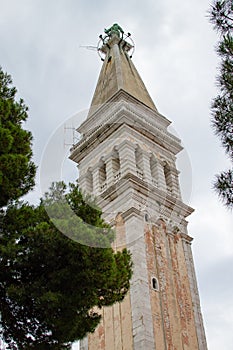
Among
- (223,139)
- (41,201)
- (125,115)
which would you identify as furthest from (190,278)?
(223,139)

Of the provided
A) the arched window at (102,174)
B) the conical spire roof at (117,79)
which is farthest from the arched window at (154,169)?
the conical spire roof at (117,79)

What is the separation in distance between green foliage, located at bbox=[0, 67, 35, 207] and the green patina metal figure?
24426mm

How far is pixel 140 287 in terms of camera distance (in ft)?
64.1

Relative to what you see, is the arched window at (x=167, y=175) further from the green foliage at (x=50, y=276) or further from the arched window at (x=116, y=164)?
the green foliage at (x=50, y=276)

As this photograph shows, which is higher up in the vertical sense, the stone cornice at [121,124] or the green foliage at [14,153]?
the stone cornice at [121,124]

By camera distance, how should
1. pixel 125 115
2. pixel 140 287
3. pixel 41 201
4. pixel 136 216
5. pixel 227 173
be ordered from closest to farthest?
pixel 227 173 → pixel 41 201 → pixel 140 287 → pixel 136 216 → pixel 125 115

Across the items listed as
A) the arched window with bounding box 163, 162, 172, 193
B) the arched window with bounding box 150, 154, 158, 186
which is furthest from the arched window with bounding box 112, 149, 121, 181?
the arched window with bounding box 163, 162, 172, 193

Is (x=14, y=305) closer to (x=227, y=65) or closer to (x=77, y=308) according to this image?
(x=77, y=308)

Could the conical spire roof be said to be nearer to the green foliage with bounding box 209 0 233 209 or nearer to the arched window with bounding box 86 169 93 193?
the arched window with bounding box 86 169 93 193

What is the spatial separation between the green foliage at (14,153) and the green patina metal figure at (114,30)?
24.4 meters

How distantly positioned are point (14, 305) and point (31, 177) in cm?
253

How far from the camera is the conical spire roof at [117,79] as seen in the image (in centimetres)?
2828

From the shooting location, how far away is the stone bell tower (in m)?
19.4

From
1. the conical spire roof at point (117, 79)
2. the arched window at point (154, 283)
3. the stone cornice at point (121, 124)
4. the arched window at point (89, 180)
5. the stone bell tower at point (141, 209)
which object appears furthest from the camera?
the conical spire roof at point (117, 79)
